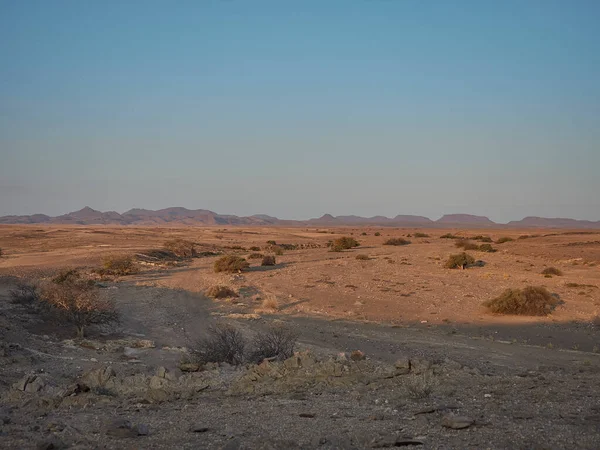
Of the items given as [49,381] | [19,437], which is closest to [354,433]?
[19,437]

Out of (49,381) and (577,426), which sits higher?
(577,426)

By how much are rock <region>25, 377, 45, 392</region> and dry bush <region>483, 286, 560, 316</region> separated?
57.8 feet

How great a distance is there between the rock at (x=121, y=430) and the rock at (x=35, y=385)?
3213 millimetres

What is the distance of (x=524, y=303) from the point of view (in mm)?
22891

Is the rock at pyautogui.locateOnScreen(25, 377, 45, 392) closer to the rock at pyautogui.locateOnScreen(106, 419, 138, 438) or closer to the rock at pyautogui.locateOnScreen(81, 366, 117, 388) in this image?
the rock at pyautogui.locateOnScreen(81, 366, 117, 388)

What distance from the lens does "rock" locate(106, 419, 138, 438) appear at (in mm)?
7711

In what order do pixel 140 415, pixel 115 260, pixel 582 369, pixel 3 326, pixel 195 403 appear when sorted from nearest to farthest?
1. pixel 140 415
2. pixel 195 403
3. pixel 582 369
4. pixel 3 326
5. pixel 115 260

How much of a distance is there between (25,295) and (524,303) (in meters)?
18.3

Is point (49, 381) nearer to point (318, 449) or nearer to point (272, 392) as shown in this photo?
point (272, 392)

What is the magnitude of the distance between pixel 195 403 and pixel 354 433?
3.35 metres

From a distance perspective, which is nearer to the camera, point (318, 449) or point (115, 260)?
point (318, 449)

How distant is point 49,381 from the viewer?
11305mm

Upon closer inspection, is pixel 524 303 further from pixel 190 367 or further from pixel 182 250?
pixel 182 250

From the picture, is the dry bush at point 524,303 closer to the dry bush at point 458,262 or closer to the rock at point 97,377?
the dry bush at point 458,262
